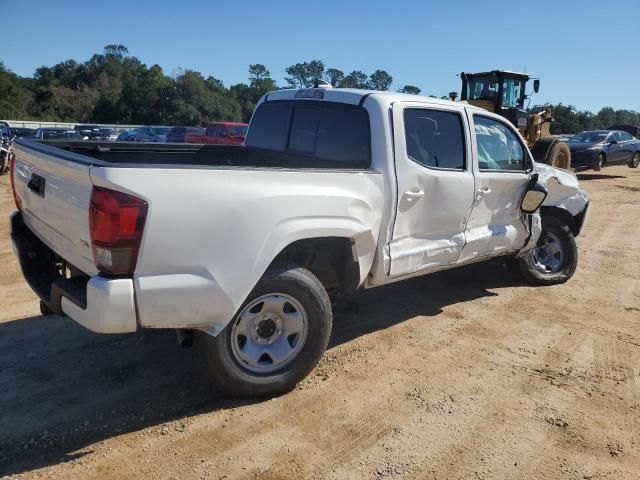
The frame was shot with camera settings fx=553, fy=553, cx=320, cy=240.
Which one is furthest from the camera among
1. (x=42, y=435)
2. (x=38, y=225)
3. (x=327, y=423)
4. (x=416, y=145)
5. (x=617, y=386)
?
(x=416, y=145)

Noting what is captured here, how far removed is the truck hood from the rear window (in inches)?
98.4

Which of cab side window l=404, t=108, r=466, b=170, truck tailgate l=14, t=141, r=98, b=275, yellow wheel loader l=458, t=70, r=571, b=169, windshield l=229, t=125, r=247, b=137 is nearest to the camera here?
truck tailgate l=14, t=141, r=98, b=275

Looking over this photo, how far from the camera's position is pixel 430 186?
429 cm

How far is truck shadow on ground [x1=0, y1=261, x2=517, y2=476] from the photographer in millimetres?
3084

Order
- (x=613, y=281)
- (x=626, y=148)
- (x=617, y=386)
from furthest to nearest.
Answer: (x=626, y=148), (x=613, y=281), (x=617, y=386)

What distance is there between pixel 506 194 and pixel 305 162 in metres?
1.96

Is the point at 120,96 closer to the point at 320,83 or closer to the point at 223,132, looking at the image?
the point at 223,132

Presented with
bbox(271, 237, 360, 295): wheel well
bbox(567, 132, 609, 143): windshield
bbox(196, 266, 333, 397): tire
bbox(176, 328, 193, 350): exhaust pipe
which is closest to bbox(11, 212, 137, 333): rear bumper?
bbox(176, 328, 193, 350): exhaust pipe

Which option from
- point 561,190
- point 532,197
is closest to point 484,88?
point 561,190

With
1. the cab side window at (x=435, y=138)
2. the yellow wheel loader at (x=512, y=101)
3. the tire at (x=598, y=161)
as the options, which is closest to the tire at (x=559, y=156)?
the yellow wheel loader at (x=512, y=101)

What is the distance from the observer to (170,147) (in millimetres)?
4949

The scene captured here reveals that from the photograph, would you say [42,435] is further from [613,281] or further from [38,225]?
[613,281]

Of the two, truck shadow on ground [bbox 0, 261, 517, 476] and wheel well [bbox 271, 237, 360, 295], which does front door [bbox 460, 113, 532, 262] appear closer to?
truck shadow on ground [bbox 0, 261, 517, 476]

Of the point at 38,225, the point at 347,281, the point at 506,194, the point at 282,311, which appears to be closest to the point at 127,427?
the point at 282,311
